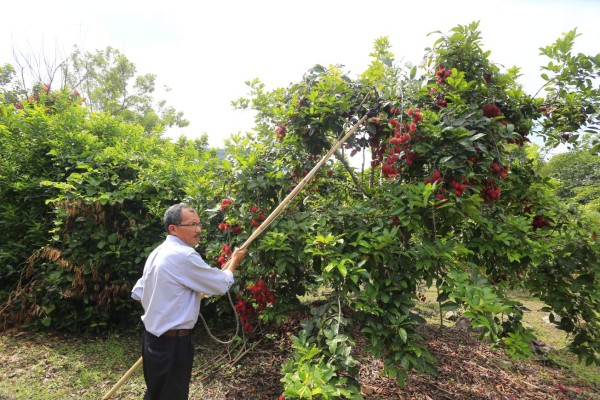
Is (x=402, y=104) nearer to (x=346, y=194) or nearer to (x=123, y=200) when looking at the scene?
(x=346, y=194)

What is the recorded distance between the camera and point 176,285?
197 centimetres

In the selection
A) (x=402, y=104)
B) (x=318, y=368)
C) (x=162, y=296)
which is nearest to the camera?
(x=318, y=368)

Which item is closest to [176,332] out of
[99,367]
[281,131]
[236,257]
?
[236,257]

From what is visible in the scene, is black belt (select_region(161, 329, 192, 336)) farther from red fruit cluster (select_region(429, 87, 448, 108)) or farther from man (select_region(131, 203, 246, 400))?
red fruit cluster (select_region(429, 87, 448, 108))

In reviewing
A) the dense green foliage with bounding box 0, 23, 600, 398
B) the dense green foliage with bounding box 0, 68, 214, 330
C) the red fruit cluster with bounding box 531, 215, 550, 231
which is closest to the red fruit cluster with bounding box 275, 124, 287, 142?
the dense green foliage with bounding box 0, 23, 600, 398

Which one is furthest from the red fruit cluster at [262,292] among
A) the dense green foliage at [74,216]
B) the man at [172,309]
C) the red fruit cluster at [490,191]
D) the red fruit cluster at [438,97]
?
the red fruit cluster at [438,97]

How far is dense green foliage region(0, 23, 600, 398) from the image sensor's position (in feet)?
6.47

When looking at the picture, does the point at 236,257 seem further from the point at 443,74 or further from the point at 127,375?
the point at 443,74

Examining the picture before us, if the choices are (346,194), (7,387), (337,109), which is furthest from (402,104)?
(7,387)

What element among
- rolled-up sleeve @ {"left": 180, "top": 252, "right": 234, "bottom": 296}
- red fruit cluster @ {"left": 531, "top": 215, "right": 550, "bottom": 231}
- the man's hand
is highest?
red fruit cluster @ {"left": 531, "top": 215, "right": 550, "bottom": 231}

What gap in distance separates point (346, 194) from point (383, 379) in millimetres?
1696

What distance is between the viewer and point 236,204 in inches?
105

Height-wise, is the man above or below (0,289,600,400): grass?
above

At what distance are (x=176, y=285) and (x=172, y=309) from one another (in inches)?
5.4
